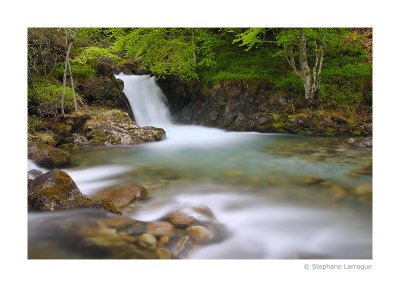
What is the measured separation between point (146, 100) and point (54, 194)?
6983 mm

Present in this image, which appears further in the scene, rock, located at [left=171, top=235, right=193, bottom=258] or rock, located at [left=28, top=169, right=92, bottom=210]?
rock, located at [left=28, top=169, right=92, bottom=210]

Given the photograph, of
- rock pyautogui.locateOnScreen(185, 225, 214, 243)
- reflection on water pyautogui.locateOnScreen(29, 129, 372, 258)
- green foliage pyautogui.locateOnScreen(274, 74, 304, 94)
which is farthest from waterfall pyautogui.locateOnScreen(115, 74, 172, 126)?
rock pyautogui.locateOnScreen(185, 225, 214, 243)

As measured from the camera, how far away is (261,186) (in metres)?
4.71

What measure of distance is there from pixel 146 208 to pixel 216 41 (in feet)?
22.0

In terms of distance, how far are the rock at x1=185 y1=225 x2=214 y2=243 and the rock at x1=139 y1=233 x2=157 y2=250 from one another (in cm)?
36

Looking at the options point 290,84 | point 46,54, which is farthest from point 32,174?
point 290,84

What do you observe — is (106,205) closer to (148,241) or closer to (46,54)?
(148,241)

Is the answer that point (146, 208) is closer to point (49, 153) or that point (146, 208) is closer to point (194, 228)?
point (194, 228)

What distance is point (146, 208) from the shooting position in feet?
13.5

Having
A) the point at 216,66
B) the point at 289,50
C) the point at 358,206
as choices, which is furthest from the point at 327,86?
the point at 358,206

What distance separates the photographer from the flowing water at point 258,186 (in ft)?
11.3

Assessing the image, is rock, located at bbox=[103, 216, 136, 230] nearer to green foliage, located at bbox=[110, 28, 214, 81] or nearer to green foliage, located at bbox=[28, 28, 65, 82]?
green foliage, located at bbox=[28, 28, 65, 82]

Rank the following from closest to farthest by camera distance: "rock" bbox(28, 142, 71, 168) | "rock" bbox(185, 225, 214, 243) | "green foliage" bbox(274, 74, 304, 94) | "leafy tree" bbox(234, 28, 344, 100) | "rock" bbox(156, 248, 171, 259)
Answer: "rock" bbox(156, 248, 171, 259) → "rock" bbox(185, 225, 214, 243) → "rock" bbox(28, 142, 71, 168) → "leafy tree" bbox(234, 28, 344, 100) → "green foliage" bbox(274, 74, 304, 94)

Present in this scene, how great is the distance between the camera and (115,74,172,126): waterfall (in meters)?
9.94
